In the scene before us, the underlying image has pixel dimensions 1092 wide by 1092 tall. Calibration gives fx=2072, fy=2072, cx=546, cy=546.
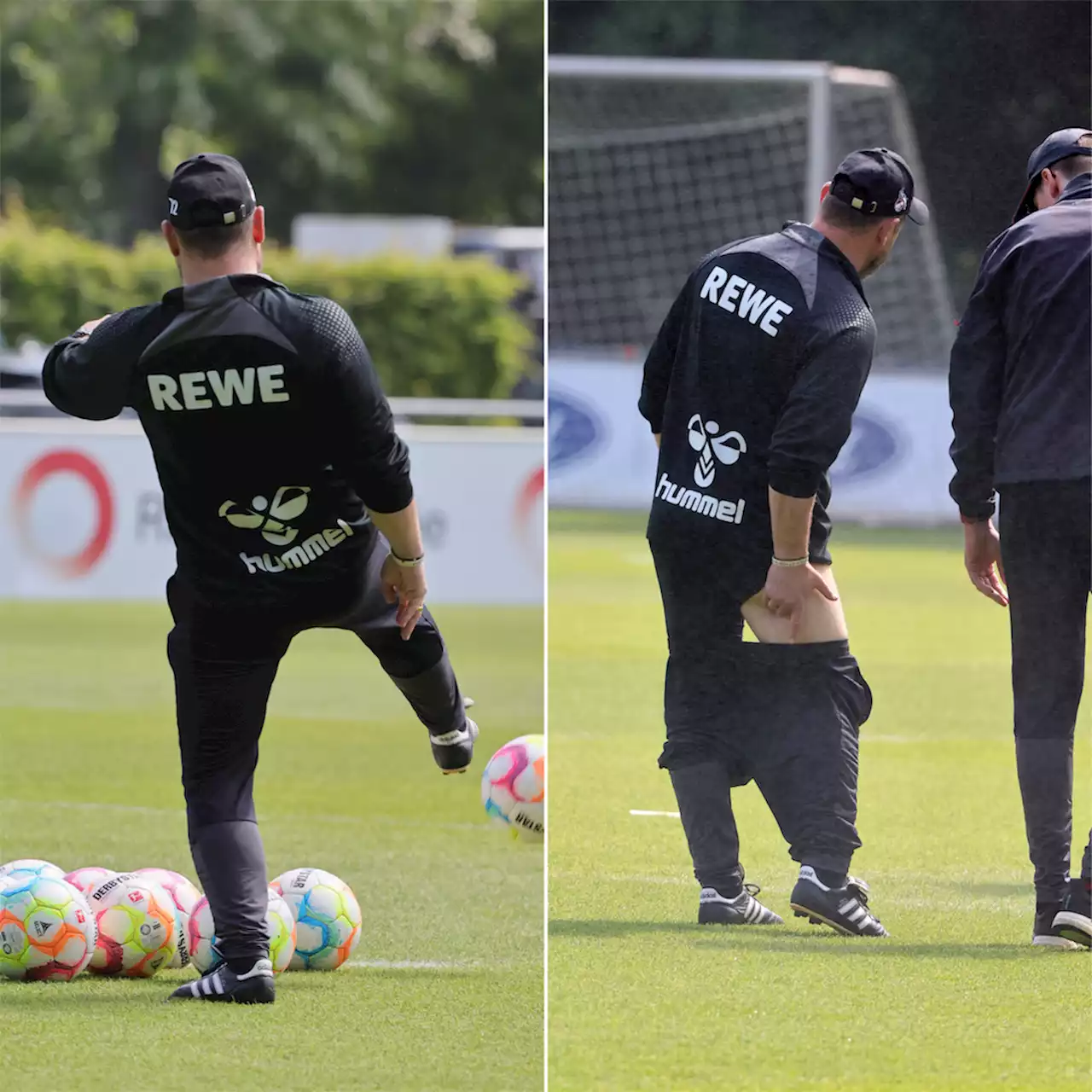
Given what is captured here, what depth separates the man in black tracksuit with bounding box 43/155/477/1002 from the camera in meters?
4.18

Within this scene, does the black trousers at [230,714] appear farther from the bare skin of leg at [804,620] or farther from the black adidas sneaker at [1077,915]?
the black adidas sneaker at [1077,915]

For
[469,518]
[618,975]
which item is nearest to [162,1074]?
[618,975]

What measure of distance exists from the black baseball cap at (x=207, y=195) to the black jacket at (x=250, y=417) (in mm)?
128

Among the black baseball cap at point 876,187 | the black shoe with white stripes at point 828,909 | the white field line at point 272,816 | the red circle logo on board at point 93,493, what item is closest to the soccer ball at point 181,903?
the black shoe with white stripes at point 828,909

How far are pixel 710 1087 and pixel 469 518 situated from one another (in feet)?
29.8

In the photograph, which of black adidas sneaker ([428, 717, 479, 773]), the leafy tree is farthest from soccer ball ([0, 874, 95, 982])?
the leafy tree

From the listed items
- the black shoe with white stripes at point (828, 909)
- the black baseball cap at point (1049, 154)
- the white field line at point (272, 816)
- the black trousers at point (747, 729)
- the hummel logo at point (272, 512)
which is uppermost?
the black baseball cap at point (1049, 154)

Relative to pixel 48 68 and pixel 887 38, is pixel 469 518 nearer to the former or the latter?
pixel 887 38

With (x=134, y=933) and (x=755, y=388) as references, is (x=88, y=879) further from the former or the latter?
(x=755, y=388)

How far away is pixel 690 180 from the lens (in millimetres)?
7441

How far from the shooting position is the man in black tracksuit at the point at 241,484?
4.18 metres

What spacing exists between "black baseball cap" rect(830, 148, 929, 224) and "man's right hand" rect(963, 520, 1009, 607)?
705 millimetres

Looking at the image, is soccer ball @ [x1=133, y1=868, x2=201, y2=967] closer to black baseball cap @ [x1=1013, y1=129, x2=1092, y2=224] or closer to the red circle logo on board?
black baseball cap @ [x1=1013, y1=129, x2=1092, y2=224]

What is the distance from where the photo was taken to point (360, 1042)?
4074mm
